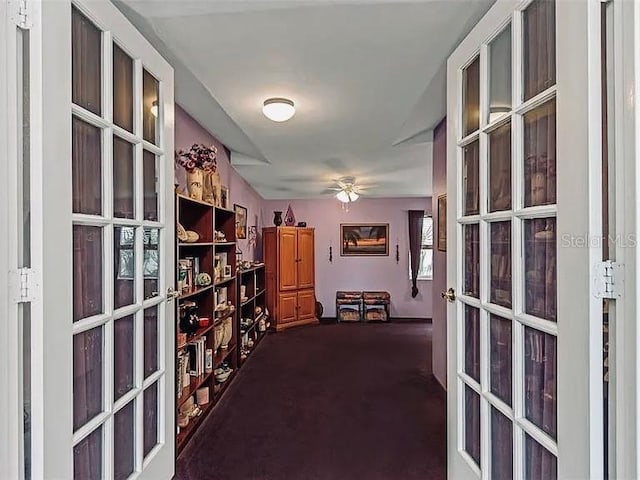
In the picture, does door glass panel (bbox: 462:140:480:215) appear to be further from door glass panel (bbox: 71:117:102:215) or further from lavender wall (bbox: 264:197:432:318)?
lavender wall (bbox: 264:197:432:318)

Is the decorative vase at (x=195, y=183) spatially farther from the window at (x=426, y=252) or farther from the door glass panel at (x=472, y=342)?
the window at (x=426, y=252)

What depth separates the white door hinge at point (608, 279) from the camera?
0.93 m

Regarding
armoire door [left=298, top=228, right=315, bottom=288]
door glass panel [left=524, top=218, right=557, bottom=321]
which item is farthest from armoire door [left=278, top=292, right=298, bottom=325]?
door glass panel [left=524, top=218, right=557, bottom=321]

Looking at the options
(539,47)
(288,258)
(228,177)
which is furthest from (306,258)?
(539,47)

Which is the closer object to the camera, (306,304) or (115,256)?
(115,256)

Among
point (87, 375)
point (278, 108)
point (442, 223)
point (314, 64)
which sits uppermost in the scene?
point (314, 64)

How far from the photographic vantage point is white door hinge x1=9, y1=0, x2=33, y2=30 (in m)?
1.00

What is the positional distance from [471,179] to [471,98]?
0.31 metres

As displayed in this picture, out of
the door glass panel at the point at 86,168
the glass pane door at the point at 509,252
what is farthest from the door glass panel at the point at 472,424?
the door glass panel at the point at 86,168

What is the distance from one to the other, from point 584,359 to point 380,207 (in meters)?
6.10

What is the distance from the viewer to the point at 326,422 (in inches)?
108

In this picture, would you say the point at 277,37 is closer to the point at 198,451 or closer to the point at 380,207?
the point at 198,451

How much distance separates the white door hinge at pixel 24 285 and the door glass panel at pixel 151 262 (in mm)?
607

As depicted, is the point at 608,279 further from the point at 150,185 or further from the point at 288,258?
the point at 288,258
